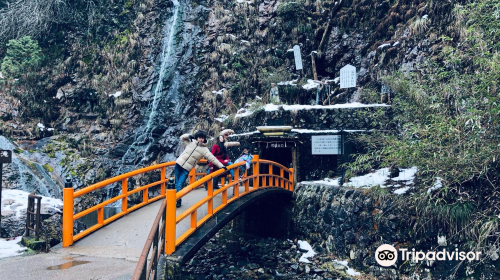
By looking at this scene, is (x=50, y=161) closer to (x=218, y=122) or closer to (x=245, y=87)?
(x=218, y=122)

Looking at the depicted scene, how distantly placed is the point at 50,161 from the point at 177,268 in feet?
42.3

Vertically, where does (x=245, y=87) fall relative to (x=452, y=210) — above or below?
above

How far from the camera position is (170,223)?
4.90 m

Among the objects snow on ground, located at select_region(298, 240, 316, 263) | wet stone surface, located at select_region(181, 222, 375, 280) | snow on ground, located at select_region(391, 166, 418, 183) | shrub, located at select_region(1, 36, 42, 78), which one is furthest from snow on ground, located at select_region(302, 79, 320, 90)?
shrub, located at select_region(1, 36, 42, 78)

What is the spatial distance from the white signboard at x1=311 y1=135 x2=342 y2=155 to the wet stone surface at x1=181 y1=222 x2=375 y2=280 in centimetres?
293

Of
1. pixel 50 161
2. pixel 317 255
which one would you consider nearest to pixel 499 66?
pixel 317 255

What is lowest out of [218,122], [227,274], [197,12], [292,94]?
[227,274]

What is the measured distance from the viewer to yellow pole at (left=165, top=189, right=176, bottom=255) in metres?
4.86

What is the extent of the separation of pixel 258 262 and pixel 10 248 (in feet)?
19.4

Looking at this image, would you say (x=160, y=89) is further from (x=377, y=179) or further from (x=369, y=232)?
(x=369, y=232)

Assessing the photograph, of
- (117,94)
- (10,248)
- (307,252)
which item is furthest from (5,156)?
(117,94)

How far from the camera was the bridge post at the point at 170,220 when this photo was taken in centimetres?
486

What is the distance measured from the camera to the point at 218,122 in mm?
15688

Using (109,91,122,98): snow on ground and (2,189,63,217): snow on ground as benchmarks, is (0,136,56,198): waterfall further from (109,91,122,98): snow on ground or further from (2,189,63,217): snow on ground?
(109,91,122,98): snow on ground
